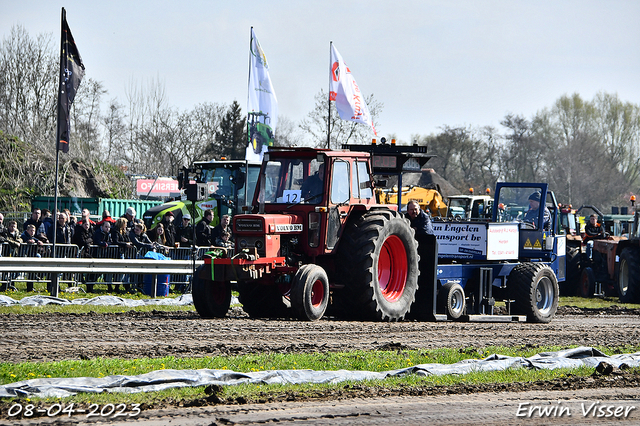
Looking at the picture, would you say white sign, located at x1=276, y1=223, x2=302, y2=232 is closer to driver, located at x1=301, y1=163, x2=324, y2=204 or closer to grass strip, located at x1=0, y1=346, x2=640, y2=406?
driver, located at x1=301, y1=163, x2=324, y2=204

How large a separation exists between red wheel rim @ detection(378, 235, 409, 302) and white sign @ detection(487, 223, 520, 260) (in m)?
1.92

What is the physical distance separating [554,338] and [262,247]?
437cm

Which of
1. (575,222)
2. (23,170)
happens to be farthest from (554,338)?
(23,170)

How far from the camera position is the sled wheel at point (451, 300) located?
13406mm

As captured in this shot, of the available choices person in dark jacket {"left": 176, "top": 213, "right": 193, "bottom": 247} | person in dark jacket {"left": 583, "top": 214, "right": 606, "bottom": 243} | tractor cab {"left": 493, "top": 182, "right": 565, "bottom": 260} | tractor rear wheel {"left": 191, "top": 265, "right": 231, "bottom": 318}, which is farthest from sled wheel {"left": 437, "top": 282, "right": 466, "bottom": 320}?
person in dark jacket {"left": 583, "top": 214, "right": 606, "bottom": 243}

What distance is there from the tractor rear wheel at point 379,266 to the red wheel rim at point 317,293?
494 mm

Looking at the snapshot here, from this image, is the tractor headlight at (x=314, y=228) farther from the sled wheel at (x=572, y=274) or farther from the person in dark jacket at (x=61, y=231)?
the sled wheel at (x=572, y=274)

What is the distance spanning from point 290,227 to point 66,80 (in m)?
6.99

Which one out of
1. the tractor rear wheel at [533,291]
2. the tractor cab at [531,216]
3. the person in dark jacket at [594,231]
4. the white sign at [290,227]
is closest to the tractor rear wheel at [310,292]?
the white sign at [290,227]

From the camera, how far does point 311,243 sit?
40.3 ft

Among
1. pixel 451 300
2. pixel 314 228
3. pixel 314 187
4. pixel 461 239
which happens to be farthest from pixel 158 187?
pixel 314 228

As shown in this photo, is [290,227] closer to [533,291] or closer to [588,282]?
[533,291]

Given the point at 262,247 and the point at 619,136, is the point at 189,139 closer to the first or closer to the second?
the point at 619,136

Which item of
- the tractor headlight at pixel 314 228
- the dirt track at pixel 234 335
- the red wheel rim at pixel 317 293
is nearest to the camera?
the dirt track at pixel 234 335
